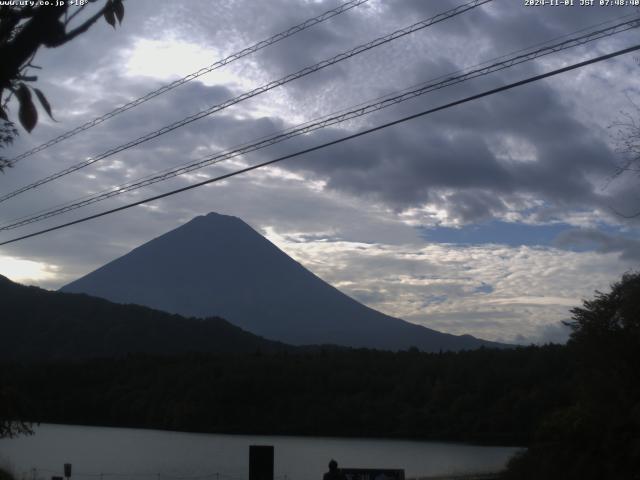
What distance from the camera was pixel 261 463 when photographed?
10461 millimetres

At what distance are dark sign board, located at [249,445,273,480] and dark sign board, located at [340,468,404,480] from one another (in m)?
1.43

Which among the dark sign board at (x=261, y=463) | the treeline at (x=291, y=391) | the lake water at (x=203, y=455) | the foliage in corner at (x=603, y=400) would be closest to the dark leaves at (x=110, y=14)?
the dark sign board at (x=261, y=463)

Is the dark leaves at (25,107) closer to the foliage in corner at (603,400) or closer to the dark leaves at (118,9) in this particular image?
the dark leaves at (118,9)

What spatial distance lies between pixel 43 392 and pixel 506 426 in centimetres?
5094

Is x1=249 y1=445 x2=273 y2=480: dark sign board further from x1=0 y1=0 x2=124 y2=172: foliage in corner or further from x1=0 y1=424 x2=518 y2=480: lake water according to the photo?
x1=0 y1=424 x2=518 y2=480: lake water

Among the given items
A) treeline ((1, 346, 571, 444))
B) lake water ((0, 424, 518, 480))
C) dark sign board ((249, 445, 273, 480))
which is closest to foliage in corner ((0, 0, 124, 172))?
dark sign board ((249, 445, 273, 480))

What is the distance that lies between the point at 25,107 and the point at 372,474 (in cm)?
926

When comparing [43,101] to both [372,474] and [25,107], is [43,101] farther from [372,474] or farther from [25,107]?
[372,474]

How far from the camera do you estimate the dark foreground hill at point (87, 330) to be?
337 feet

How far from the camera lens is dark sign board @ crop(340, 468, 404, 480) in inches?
448

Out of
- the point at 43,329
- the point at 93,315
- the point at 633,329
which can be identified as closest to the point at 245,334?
the point at 93,315

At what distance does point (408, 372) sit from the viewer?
89.6 metres

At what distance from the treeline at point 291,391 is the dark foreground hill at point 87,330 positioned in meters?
11.5

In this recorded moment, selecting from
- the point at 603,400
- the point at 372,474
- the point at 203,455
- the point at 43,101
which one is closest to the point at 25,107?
the point at 43,101
